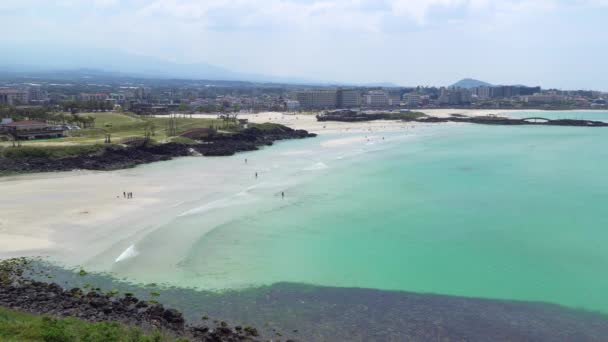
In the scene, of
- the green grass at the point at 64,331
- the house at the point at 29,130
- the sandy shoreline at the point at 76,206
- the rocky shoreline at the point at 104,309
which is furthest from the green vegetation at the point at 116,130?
the green grass at the point at 64,331

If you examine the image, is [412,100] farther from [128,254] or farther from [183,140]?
[128,254]

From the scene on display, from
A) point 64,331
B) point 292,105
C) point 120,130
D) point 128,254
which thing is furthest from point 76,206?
point 292,105

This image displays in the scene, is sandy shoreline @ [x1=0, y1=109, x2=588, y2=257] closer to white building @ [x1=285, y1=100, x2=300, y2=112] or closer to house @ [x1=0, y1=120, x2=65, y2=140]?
house @ [x1=0, y1=120, x2=65, y2=140]

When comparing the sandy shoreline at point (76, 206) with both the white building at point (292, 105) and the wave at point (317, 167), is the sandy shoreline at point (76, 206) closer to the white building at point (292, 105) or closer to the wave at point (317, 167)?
the wave at point (317, 167)

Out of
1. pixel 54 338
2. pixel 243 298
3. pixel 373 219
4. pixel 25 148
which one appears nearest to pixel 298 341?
pixel 243 298

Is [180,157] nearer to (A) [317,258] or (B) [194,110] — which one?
(A) [317,258]
